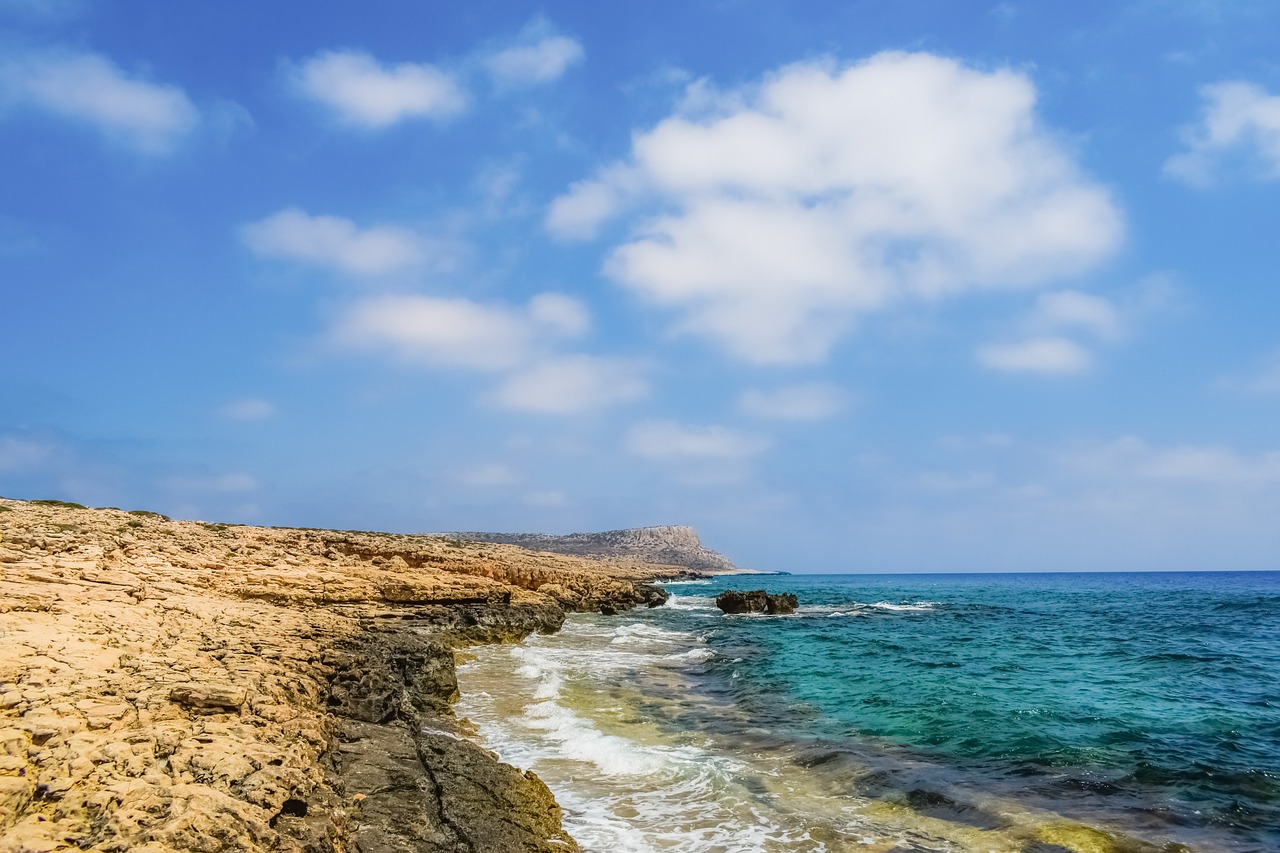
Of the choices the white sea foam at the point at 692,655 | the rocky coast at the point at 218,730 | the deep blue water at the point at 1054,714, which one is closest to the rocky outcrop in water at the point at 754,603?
the deep blue water at the point at 1054,714

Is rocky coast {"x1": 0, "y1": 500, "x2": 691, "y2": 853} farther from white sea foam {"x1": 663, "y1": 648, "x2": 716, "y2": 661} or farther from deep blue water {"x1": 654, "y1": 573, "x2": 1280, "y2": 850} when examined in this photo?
white sea foam {"x1": 663, "y1": 648, "x2": 716, "y2": 661}

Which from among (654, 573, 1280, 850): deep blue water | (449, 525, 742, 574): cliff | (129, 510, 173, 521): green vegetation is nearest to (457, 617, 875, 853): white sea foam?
(654, 573, 1280, 850): deep blue water

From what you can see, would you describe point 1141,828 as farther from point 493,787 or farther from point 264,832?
point 264,832

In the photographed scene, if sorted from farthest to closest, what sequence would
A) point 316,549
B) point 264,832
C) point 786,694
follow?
point 316,549, point 786,694, point 264,832

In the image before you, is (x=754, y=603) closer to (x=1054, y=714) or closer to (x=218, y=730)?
(x=1054, y=714)

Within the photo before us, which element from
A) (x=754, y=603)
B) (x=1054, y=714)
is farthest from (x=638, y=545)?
(x=1054, y=714)

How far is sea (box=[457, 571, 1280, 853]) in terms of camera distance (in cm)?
973

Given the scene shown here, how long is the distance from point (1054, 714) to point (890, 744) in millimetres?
5446

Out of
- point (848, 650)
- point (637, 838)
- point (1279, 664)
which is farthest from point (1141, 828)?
point (1279, 664)

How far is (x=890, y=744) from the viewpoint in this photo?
1420cm

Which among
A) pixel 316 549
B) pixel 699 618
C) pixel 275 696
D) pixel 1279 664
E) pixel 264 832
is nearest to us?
pixel 264 832

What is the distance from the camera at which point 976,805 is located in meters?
10.8

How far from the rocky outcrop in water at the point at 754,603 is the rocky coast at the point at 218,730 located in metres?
33.3

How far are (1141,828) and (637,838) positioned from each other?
7519mm
